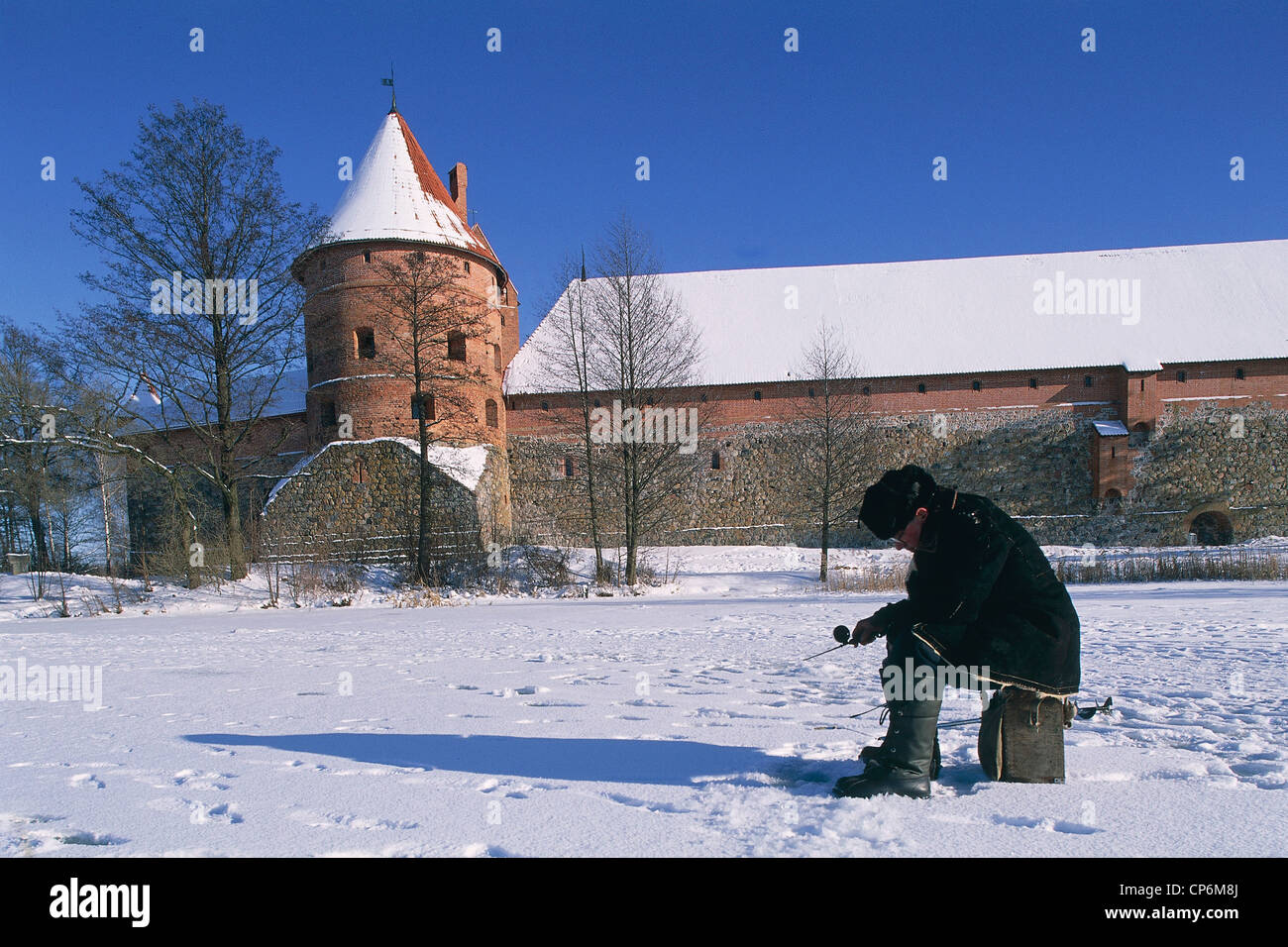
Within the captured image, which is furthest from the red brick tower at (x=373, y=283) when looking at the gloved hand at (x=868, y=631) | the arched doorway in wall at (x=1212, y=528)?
the arched doorway in wall at (x=1212, y=528)

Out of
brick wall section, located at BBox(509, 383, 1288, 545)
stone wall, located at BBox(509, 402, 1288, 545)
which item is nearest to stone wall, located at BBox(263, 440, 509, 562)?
brick wall section, located at BBox(509, 383, 1288, 545)

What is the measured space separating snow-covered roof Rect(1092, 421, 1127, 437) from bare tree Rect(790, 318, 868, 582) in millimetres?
8425

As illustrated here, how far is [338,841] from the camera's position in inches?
106

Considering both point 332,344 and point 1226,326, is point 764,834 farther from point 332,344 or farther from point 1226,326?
point 1226,326

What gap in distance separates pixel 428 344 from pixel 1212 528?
28781 millimetres

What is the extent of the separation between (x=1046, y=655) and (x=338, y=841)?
2.88 m

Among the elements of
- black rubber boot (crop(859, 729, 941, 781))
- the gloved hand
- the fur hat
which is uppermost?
the fur hat

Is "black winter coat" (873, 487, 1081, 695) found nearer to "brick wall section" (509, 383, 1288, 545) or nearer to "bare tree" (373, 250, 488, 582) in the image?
"bare tree" (373, 250, 488, 582)

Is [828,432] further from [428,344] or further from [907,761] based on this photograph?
[907,761]

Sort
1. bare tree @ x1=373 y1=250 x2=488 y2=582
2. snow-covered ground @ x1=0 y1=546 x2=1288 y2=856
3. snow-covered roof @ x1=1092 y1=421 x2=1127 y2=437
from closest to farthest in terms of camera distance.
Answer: snow-covered ground @ x1=0 y1=546 x2=1288 y2=856, bare tree @ x1=373 y1=250 x2=488 y2=582, snow-covered roof @ x1=1092 y1=421 x2=1127 y2=437

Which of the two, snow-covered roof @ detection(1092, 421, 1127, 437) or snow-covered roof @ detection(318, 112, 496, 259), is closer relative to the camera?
snow-covered roof @ detection(318, 112, 496, 259)

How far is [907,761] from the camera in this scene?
119 inches

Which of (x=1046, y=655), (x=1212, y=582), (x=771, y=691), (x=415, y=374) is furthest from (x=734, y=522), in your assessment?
(x=1046, y=655)

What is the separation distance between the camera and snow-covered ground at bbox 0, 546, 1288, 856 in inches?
106
